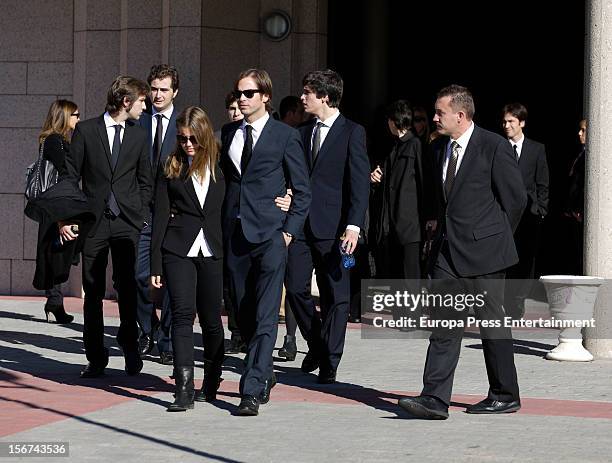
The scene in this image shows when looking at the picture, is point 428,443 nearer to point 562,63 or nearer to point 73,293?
point 73,293

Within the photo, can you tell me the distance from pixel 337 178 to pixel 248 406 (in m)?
2.08

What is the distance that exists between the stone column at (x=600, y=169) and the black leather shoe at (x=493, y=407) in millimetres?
2656

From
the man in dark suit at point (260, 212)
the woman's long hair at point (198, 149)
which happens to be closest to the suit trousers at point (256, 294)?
the man in dark suit at point (260, 212)

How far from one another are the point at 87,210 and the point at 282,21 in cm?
600

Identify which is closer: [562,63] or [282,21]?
[282,21]

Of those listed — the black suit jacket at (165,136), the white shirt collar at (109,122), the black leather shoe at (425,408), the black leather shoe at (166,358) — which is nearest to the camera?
the black leather shoe at (425,408)

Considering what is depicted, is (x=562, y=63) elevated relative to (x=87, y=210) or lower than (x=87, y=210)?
elevated

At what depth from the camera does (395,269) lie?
42.6 ft

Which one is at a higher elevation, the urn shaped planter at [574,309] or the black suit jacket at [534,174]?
the black suit jacket at [534,174]

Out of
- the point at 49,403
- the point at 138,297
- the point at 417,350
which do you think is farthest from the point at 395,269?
the point at 49,403

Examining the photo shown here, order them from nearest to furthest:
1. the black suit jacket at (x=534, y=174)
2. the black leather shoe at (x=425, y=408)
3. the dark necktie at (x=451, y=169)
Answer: the black leather shoe at (x=425, y=408), the dark necktie at (x=451, y=169), the black suit jacket at (x=534, y=174)

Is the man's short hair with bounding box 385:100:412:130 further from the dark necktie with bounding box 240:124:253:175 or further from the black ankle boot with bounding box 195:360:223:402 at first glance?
the black ankle boot with bounding box 195:360:223:402

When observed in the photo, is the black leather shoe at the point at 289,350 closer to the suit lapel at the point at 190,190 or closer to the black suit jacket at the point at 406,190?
the black suit jacket at the point at 406,190

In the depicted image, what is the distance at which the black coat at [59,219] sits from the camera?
9.97 m
